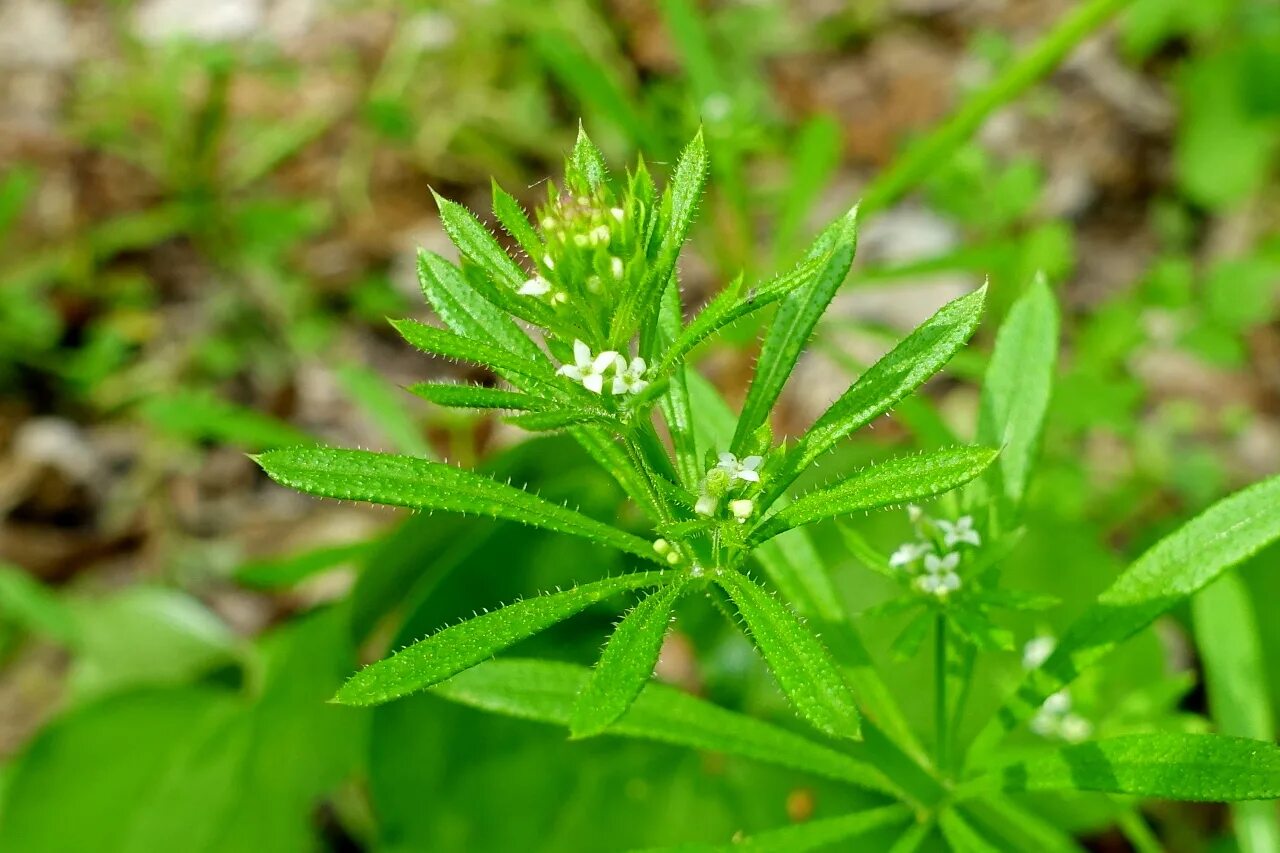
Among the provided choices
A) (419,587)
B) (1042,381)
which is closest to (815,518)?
(1042,381)

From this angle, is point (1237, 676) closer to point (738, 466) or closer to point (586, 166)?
point (738, 466)

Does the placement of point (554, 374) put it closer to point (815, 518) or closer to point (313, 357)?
point (815, 518)

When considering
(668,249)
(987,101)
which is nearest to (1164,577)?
(668,249)

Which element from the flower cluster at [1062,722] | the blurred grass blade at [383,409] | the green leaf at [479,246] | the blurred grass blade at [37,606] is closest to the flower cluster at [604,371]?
the green leaf at [479,246]

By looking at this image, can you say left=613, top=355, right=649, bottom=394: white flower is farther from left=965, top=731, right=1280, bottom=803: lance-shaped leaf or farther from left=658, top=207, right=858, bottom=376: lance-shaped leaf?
left=965, top=731, right=1280, bottom=803: lance-shaped leaf

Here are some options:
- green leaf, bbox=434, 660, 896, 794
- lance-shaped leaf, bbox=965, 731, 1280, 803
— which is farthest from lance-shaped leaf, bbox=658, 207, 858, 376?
lance-shaped leaf, bbox=965, 731, 1280, 803

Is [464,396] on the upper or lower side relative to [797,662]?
upper
